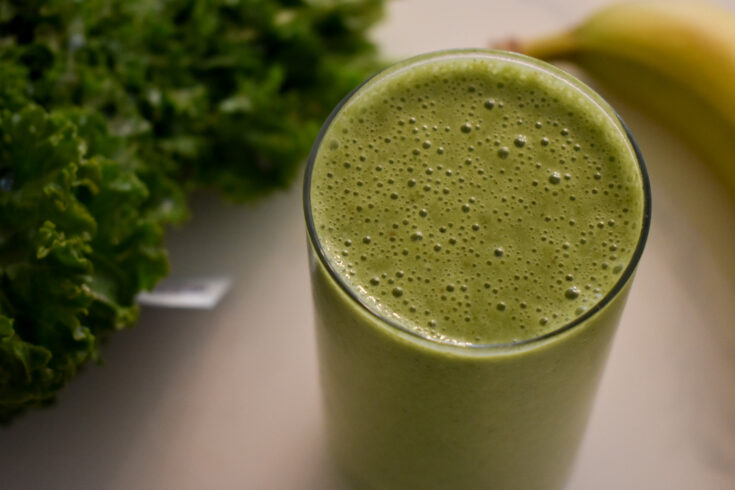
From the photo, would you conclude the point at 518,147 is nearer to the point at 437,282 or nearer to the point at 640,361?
the point at 437,282

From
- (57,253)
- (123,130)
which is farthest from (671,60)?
(57,253)

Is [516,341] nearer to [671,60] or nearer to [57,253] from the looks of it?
[57,253]

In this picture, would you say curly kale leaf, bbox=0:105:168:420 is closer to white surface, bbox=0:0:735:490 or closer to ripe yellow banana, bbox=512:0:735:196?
white surface, bbox=0:0:735:490

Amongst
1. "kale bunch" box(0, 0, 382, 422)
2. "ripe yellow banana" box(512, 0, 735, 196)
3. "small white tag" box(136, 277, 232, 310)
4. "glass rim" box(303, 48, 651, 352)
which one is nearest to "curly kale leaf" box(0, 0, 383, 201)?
"kale bunch" box(0, 0, 382, 422)

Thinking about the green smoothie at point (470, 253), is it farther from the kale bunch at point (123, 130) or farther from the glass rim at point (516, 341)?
the kale bunch at point (123, 130)

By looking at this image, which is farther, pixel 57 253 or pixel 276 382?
pixel 276 382

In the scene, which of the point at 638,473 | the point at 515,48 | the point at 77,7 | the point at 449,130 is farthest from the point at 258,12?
the point at 638,473
